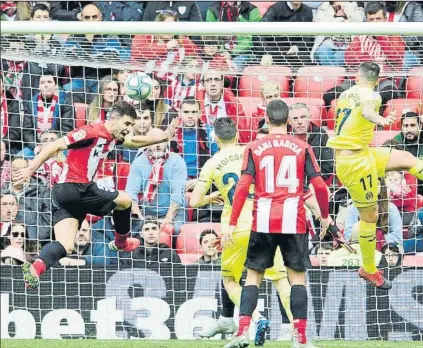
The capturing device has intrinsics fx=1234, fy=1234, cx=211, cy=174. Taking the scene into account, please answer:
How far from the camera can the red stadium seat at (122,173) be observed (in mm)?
12602

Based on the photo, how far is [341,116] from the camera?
11.1m

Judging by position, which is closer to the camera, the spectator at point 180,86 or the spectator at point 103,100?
the spectator at point 103,100

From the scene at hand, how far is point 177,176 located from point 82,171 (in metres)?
1.55

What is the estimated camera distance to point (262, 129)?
481 inches

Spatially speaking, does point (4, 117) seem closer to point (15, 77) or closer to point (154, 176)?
point (15, 77)

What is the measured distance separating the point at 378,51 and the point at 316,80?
80cm

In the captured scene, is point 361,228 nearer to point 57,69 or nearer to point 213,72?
point 213,72

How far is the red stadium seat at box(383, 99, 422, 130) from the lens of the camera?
12.3 meters

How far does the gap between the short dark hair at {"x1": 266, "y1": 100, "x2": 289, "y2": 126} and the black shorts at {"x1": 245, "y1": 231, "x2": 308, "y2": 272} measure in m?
0.86

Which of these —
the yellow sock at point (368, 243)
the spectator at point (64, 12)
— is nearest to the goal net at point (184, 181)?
the yellow sock at point (368, 243)

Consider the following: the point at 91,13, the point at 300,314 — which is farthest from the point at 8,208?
the point at 300,314

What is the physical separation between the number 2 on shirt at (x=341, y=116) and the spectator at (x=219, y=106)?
57.9 inches

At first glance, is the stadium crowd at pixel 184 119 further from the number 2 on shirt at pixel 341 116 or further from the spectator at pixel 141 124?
the number 2 on shirt at pixel 341 116

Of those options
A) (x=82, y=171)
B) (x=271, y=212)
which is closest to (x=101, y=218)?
(x=82, y=171)
